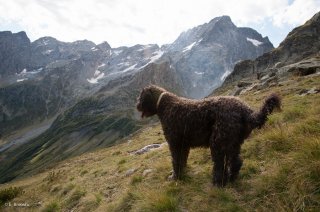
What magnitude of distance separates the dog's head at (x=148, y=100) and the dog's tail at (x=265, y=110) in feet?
12.0

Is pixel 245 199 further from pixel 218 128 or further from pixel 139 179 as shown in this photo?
pixel 139 179

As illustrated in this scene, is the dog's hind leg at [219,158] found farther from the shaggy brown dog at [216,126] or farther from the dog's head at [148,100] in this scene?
the dog's head at [148,100]

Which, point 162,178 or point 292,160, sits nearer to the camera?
point 292,160

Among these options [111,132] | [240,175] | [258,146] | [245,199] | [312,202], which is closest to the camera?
[312,202]

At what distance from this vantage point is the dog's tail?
23.8 ft

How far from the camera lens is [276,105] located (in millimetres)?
7230

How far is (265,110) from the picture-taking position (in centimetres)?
737

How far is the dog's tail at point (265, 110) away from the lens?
724 cm

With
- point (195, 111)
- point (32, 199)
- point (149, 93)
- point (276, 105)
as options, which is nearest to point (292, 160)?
point (276, 105)

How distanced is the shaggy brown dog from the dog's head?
0.68m

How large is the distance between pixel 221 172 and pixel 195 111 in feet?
6.07

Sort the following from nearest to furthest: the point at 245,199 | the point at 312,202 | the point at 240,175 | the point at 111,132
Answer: the point at 312,202, the point at 245,199, the point at 240,175, the point at 111,132

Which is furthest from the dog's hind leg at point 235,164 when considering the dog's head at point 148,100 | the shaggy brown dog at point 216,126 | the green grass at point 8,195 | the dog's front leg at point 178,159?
the green grass at point 8,195

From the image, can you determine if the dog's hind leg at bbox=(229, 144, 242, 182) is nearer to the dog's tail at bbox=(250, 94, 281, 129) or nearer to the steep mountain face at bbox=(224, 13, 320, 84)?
the dog's tail at bbox=(250, 94, 281, 129)
